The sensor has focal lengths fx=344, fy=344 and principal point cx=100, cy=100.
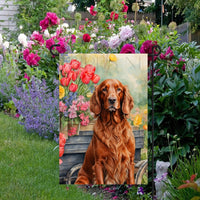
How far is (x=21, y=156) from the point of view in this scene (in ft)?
11.8

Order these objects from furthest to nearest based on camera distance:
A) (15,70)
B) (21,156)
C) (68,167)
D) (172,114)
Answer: (15,70) → (21,156) → (172,114) → (68,167)

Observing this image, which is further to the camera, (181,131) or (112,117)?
(181,131)

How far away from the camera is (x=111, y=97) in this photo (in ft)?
7.50

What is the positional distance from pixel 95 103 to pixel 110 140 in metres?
0.27

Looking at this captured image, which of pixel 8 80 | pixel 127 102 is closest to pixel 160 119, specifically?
pixel 127 102

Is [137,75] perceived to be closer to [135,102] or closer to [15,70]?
[135,102]

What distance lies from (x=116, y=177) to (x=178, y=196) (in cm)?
43

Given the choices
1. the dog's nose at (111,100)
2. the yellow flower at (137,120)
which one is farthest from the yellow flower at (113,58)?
the yellow flower at (137,120)

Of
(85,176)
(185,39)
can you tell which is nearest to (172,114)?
(85,176)

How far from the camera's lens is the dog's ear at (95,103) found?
2.31m

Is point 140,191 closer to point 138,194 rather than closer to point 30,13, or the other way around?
point 138,194

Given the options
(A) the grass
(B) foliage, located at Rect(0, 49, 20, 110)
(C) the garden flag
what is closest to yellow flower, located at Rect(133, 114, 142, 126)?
(C) the garden flag

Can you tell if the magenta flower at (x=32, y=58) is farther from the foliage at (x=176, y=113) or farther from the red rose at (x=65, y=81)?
the red rose at (x=65, y=81)

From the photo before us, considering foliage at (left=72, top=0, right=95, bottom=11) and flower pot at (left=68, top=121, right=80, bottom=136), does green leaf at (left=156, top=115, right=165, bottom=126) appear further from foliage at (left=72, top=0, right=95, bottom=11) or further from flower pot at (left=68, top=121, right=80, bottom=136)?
foliage at (left=72, top=0, right=95, bottom=11)
